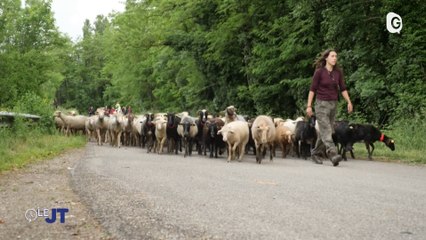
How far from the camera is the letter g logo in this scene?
68.5ft

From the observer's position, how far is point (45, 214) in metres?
6.34

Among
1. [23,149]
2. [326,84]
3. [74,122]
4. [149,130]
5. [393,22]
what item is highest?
[393,22]

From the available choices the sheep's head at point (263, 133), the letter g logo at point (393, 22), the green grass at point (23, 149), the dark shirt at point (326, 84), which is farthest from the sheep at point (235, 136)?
the letter g logo at point (393, 22)

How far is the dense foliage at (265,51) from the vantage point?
2105 cm

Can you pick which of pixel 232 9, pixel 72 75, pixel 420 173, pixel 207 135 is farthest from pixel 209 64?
pixel 72 75

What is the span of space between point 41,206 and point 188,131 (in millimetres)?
12753

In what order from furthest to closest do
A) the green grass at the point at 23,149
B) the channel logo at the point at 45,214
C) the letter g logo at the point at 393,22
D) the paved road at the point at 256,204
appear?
the letter g logo at the point at 393,22
the green grass at the point at 23,149
the channel logo at the point at 45,214
the paved road at the point at 256,204

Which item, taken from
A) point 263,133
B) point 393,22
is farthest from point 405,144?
point 393,22

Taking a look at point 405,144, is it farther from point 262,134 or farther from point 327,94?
point 327,94

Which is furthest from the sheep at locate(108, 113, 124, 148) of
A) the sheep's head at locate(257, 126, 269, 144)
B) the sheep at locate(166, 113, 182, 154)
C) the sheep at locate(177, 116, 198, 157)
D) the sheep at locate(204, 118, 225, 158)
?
the sheep's head at locate(257, 126, 269, 144)

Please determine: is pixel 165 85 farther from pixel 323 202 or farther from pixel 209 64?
pixel 323 202

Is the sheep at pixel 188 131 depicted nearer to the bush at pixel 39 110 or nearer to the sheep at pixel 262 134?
the sheep at pixel 262 134

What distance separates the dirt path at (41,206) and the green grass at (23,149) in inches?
74.3

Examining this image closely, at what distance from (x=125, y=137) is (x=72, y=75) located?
284 ft
